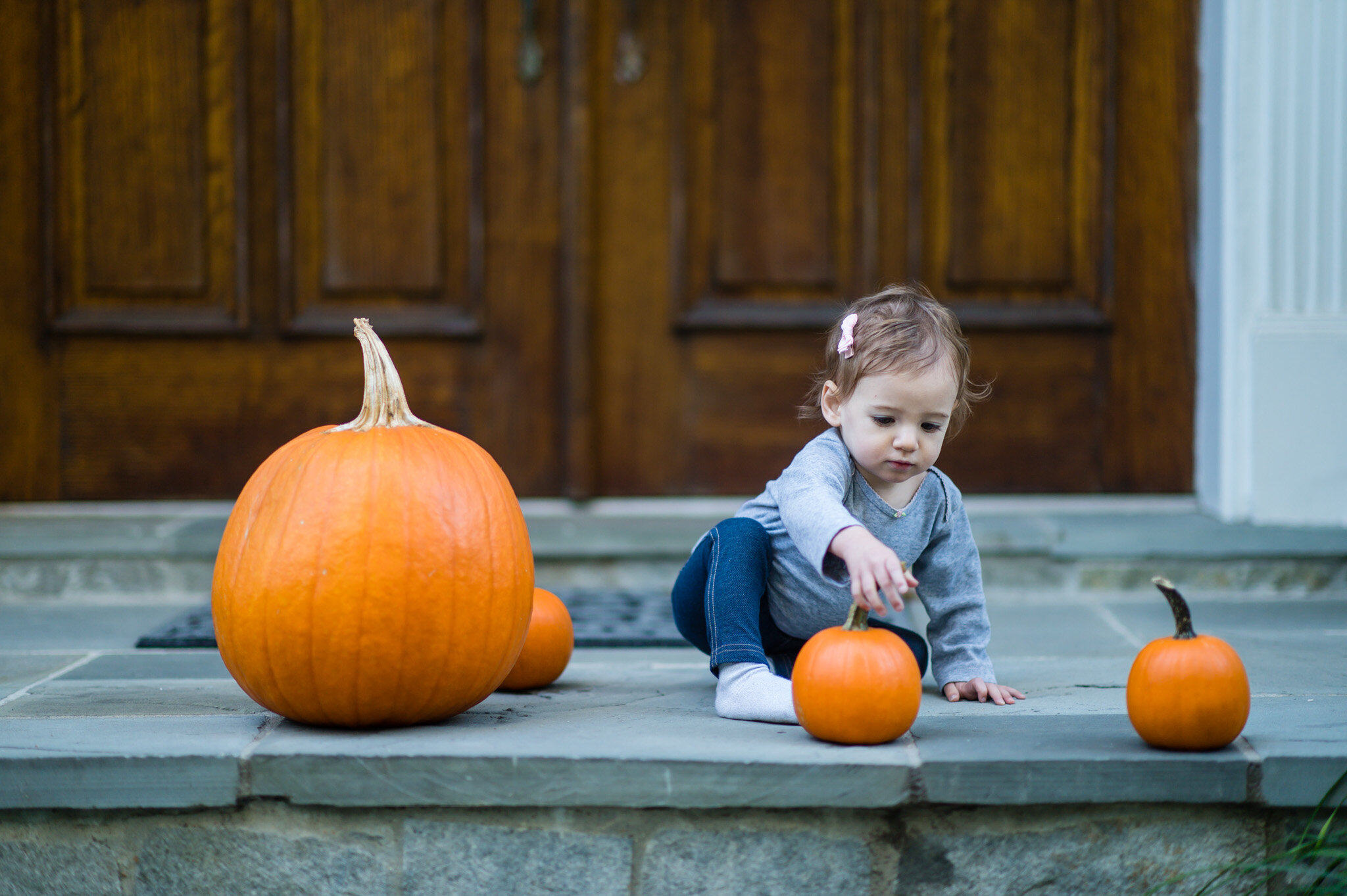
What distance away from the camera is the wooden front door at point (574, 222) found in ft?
9.61

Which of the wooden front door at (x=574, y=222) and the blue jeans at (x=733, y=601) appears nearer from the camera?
the blue jeans at (x=733, y=601)

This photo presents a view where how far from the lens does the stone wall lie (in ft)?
4.71

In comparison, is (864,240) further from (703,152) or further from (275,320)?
(275,320)

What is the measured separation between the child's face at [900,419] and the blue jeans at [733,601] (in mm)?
215

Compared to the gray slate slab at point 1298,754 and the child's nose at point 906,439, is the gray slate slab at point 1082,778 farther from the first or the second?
the child's nose at point 906,439

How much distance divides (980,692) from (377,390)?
99cm

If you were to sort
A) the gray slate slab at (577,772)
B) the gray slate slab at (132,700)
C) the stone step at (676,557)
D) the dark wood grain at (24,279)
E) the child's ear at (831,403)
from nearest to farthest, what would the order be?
the gray slate slab at (577,772) < the gray slate slab at (132,700) < the child's ear at (831,403) < the stone step at (676,557) < the dark wood grain at (24,279)

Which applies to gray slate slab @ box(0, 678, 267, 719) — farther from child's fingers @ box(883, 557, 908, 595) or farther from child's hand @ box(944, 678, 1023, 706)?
child's hand @ box(944, 678, 1023, 706)

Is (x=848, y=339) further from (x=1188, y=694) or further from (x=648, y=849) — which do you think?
(x=648, y=849)

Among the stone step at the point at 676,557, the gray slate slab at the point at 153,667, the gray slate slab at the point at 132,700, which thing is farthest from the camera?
the stone step at the point at 676,557

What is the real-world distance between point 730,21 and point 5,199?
73.7 inches

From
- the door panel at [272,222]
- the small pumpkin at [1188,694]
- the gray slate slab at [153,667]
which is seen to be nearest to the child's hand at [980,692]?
the small pumpkin at [1188,694]

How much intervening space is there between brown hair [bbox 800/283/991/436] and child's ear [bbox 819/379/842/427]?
0.01 metres

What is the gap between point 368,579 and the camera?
1.44 m
